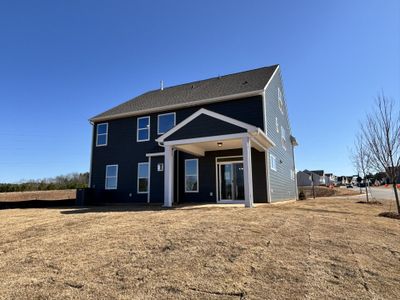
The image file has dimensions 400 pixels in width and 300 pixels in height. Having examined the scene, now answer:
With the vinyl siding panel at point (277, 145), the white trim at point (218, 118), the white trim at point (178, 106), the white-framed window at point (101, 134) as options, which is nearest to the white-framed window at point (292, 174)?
the vinyl siding panel at point (277, 145)

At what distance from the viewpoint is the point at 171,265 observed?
3500mm

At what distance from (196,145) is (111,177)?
22.8ft

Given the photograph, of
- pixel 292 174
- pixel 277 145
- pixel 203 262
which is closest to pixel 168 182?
pixel 203 262

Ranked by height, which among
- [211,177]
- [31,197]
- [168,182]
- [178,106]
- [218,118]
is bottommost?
[31,197]

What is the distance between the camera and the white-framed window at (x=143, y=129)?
50.4 ft

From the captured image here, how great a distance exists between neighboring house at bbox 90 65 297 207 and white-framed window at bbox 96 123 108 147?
0.03 meters

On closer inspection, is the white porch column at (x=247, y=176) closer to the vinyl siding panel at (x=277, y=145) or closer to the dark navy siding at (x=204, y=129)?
the dark navy siding at (x=204, y=129)

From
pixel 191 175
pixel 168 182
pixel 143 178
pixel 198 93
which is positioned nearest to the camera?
pixel 168 182

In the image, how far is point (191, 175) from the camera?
13789 mm

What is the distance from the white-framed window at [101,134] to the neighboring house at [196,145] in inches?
1.0

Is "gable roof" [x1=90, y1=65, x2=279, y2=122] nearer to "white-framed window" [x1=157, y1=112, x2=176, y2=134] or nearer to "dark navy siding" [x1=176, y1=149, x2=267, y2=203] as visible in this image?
"white-framed window" [x1=157, y1=112, x2=176, y2=134]

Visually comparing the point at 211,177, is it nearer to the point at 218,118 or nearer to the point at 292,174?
the point at 218,118

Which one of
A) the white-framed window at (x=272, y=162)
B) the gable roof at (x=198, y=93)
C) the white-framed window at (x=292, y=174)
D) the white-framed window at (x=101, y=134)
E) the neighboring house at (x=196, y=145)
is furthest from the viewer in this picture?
the white-framed window at (x=292, y=174)

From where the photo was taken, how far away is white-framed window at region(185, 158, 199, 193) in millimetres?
13609
